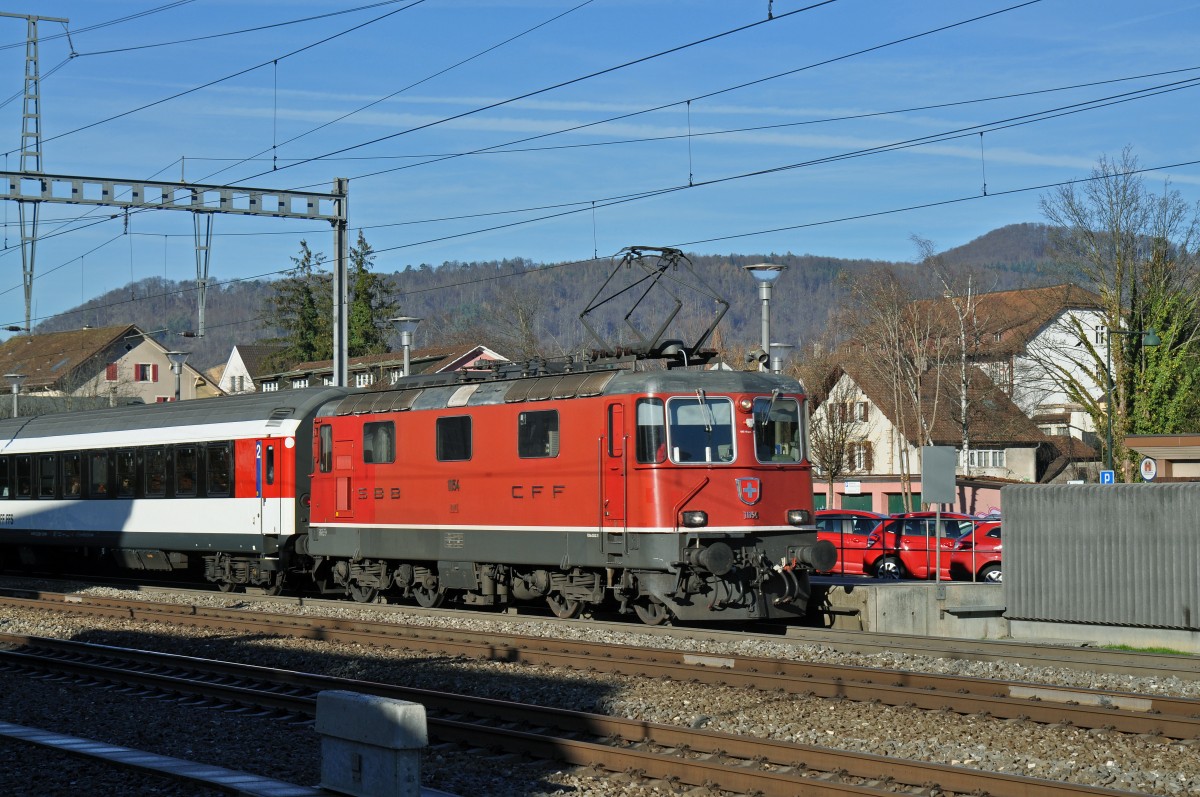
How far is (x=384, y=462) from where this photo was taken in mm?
22656

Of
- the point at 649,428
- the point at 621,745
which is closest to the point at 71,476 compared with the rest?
the point at 649,428

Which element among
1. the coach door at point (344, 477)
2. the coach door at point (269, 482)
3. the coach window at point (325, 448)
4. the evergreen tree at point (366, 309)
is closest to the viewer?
the coach door at point (344, 477)

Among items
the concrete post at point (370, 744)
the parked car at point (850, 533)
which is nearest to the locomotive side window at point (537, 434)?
the concrete post at point (370, 744)

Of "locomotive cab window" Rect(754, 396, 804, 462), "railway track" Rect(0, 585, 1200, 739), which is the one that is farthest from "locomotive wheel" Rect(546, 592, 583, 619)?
"locomotive cab window" Rect(754, 396, 804, 462)

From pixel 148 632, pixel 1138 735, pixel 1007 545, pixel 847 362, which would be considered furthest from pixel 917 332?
pixel 1138 735

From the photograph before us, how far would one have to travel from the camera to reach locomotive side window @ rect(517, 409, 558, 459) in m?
19.5

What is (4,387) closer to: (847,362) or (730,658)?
(847,362)

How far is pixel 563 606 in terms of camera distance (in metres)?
20.5

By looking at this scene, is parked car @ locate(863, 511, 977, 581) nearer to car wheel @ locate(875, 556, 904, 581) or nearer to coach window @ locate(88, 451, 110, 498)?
car wheel @ locate(875, 556, 904, 581)

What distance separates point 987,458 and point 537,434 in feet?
168

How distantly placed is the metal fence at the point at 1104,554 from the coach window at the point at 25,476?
22.8 metres

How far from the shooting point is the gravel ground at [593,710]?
989cm

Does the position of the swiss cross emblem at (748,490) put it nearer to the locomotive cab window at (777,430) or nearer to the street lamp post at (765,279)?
the locomotive cab window at (777,430)

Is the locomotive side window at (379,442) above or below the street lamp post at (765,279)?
below
